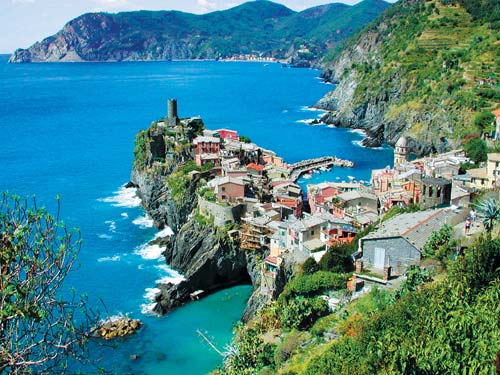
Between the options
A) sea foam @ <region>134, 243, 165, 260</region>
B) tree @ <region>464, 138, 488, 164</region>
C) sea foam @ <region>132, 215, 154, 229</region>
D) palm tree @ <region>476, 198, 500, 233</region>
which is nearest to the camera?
palm tree @ <region>476, 198, 500, 233</region>

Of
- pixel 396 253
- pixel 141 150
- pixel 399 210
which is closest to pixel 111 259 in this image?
pixel 141 150

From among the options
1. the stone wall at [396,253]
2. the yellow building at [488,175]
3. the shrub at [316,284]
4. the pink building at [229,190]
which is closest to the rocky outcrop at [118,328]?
the shrub at [316,284]

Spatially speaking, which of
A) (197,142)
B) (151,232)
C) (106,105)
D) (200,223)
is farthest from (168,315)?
(106,105)

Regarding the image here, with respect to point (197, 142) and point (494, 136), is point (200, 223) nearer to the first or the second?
point (197, 142)

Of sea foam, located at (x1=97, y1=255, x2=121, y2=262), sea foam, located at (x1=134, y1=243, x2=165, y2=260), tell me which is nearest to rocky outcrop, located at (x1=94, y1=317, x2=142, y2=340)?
sea foam, located at (x1=97, y1=255, x2=121, y2=262)

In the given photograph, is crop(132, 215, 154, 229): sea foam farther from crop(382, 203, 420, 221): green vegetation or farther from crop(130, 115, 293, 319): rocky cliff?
crop(382, 203, 420, 221): green vegetation
